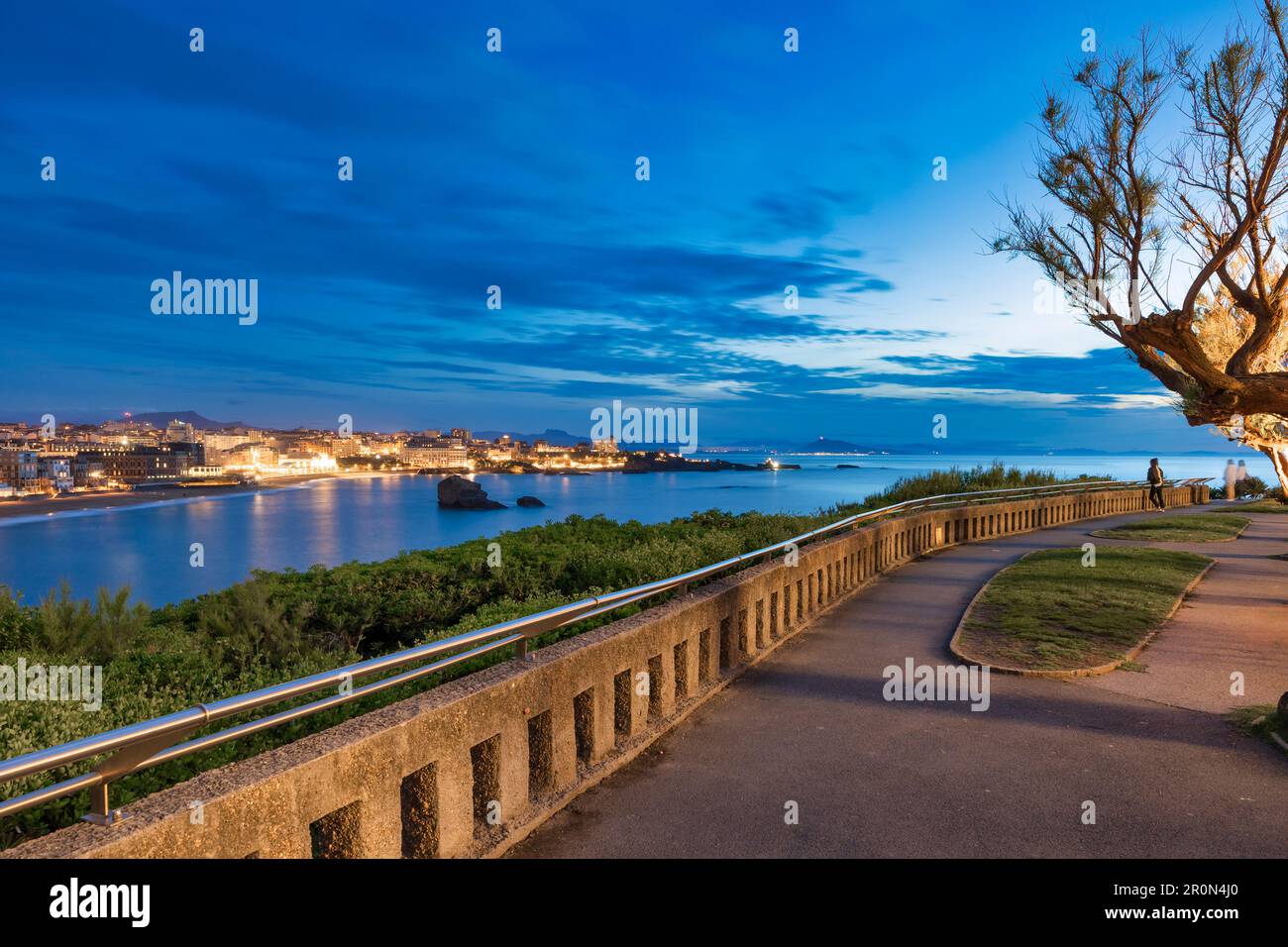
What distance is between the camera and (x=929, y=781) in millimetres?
4871

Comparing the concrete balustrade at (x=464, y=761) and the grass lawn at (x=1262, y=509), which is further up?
the concrete balustrade at (x=464, y=761)

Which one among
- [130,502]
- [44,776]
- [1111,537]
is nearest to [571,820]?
[44,776]

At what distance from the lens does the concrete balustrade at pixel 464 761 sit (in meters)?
2.65

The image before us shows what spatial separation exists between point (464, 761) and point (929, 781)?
9.47 feet

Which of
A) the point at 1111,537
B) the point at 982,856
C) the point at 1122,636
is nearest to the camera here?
the point at 982,856

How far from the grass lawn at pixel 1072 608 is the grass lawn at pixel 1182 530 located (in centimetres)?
513

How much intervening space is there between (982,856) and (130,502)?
351 ft

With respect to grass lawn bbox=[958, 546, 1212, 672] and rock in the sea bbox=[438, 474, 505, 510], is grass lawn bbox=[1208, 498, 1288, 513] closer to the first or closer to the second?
grass lawn bbox=[958, 546, 1212, 672]

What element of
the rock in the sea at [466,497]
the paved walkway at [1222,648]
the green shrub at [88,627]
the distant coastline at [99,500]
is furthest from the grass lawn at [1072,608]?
the distant coastline at [99,500]

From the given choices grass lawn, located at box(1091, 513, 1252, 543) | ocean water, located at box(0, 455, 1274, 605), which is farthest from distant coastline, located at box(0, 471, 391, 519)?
grass lawn, located at box(1091, 513, 1252, 543)

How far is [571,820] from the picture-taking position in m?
4.30

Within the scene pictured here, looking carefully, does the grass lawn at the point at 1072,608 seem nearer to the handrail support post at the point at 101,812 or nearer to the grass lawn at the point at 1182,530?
the grass lawn at the point at 1182,530
